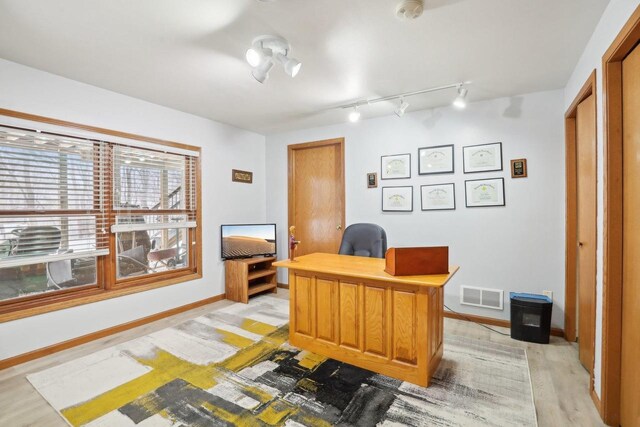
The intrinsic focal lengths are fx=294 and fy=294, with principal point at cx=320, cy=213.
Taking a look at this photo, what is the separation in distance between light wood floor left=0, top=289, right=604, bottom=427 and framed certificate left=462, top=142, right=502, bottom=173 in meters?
1.80

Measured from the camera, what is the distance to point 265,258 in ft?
14.6

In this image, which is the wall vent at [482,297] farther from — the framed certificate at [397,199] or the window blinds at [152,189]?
the window blinds at [152,189]

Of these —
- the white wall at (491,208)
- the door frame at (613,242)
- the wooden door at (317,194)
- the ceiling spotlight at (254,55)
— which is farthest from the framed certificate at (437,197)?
the ceiling spotlight at (254,55)

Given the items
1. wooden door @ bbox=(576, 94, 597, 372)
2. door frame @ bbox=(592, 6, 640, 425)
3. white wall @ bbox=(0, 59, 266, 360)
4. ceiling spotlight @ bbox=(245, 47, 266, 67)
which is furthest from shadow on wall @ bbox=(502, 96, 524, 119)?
white wall @ bbox=(0, 59, 266, 360)

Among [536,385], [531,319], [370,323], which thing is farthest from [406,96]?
[536,385]

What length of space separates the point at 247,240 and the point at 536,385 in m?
3.58

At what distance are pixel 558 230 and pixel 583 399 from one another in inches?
66.3

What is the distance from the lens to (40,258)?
2619 millimetres

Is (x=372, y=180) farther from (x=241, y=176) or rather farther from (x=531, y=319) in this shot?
(x=531, y=319)

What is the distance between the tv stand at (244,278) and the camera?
412 cm

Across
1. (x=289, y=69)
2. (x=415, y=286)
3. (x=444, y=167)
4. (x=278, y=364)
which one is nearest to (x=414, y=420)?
(x=415, y=286)

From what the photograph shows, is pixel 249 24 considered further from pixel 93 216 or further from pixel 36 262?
pixel 36 262

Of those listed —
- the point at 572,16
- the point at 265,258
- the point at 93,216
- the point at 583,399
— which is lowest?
the point at 583,399

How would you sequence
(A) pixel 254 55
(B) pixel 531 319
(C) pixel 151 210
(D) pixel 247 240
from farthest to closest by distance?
(D) pixel 247 240 < (C) pixel 151 210 < (B) pixel 531 319 < (A) pixel 254 55
